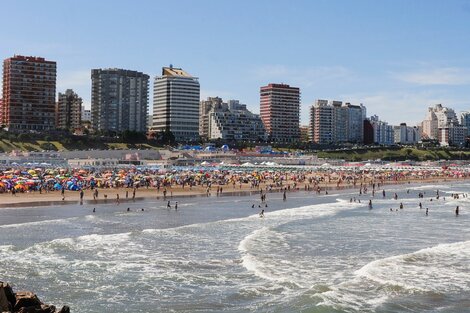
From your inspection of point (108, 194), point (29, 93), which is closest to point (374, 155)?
point (29, 93)

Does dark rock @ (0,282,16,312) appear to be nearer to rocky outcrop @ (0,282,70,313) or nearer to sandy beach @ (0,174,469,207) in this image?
rocky outcrop @ (0,282,70,313)

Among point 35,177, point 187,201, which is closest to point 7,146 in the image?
point 35,177

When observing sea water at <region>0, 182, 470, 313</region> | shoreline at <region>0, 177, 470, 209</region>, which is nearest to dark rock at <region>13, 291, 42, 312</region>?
sea water at <region>0, 182, 470, 313</region>

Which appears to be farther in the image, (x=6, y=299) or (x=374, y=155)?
(x=374, y=155)

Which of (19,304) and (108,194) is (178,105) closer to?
(108,194)

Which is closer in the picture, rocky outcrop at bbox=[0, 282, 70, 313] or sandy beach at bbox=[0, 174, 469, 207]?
rocky outcrop at bbox=[0, 282, 70, 313]

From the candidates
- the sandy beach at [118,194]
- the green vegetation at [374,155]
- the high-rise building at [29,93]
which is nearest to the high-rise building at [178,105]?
the high-rise building at [29,93]
